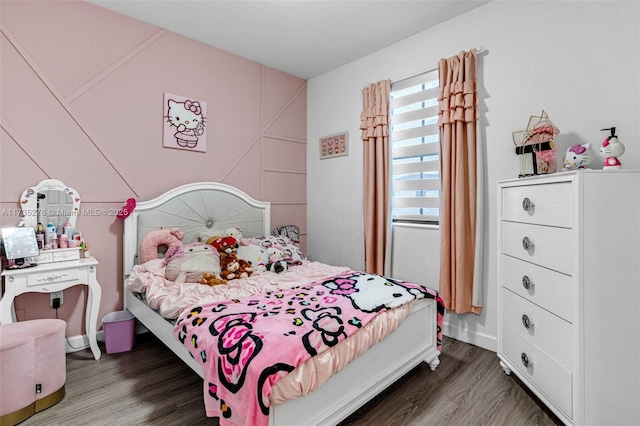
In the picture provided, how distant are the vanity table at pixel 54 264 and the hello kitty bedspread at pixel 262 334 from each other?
1.04 m

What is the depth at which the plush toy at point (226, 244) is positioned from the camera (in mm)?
2688

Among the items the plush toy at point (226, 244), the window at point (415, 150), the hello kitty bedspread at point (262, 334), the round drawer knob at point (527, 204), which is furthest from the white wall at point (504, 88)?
the plush toy at point (226, 244)

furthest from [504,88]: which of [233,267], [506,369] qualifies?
[233,267]

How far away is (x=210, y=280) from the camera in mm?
2326

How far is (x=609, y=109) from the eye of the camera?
1.96 metres

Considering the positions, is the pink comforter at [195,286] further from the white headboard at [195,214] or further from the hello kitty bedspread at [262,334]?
the white headboard at [195,214]

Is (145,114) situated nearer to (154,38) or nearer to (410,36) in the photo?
(154,38)

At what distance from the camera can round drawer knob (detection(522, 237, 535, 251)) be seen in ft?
6.04

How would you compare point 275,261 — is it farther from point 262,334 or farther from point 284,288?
point 262,334

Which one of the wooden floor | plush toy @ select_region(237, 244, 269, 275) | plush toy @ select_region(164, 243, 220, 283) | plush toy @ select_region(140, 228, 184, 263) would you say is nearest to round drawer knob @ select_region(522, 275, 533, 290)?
the wooden floor

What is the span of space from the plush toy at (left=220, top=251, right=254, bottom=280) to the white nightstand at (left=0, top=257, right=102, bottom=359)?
0.90 metres

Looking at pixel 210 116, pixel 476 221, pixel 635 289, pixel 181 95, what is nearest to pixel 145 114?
pixel 181 95

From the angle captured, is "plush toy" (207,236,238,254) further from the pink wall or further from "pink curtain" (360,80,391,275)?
"pink curtain" (360,80,391,275)

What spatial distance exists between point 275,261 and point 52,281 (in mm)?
1556
